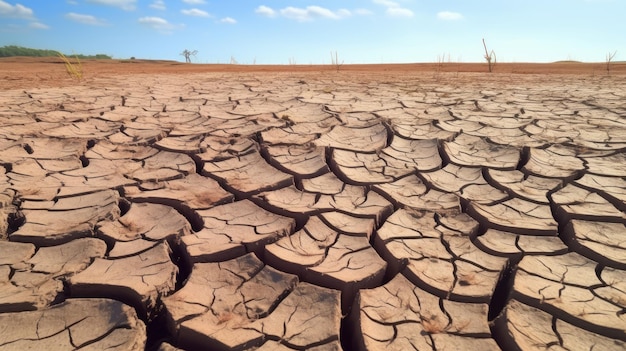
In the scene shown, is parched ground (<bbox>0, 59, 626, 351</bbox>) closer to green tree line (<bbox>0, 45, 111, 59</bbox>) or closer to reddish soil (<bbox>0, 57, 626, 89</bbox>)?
reddish soil (<bbox>0, 57, 626, 89</bbox>)

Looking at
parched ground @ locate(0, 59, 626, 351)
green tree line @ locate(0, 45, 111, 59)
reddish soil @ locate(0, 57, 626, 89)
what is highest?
green tree line @ locate(0, 45, 111, 59)

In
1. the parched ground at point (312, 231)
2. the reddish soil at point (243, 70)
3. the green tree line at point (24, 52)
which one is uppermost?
the green tree line at point (24, 52)

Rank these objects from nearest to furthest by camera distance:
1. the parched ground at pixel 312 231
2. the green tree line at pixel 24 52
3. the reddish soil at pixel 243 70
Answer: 1. the parched ground at pixel 312 231
2. the reddish soil at pixel 243 70
3. the green tree line at pixel 24 52

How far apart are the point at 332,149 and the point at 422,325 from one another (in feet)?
5.04

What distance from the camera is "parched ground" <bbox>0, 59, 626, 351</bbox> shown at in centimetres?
123

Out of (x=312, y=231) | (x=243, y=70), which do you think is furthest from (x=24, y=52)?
(x=312, y=231)

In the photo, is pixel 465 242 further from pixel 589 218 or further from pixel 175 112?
pixel 175 112

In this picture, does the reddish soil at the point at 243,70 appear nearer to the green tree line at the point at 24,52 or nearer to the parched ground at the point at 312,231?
the parched ground at the point at 312,231

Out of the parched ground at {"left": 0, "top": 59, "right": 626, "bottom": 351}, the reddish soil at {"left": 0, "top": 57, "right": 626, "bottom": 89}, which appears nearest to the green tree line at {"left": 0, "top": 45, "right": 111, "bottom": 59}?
the reddish soil at {"left": 0, "top": 57, "right": 626, "bottom": 89}

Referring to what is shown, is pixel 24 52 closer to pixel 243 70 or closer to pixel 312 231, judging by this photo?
pixel 243 70

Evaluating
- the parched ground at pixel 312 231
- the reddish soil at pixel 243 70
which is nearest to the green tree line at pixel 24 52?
the reddish soil at pixel 243 70

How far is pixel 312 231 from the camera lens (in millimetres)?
1745

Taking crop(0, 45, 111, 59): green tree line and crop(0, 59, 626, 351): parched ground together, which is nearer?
crop(0, 59, 626, 351): parched ground

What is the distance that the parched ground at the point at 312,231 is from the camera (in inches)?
48.5
